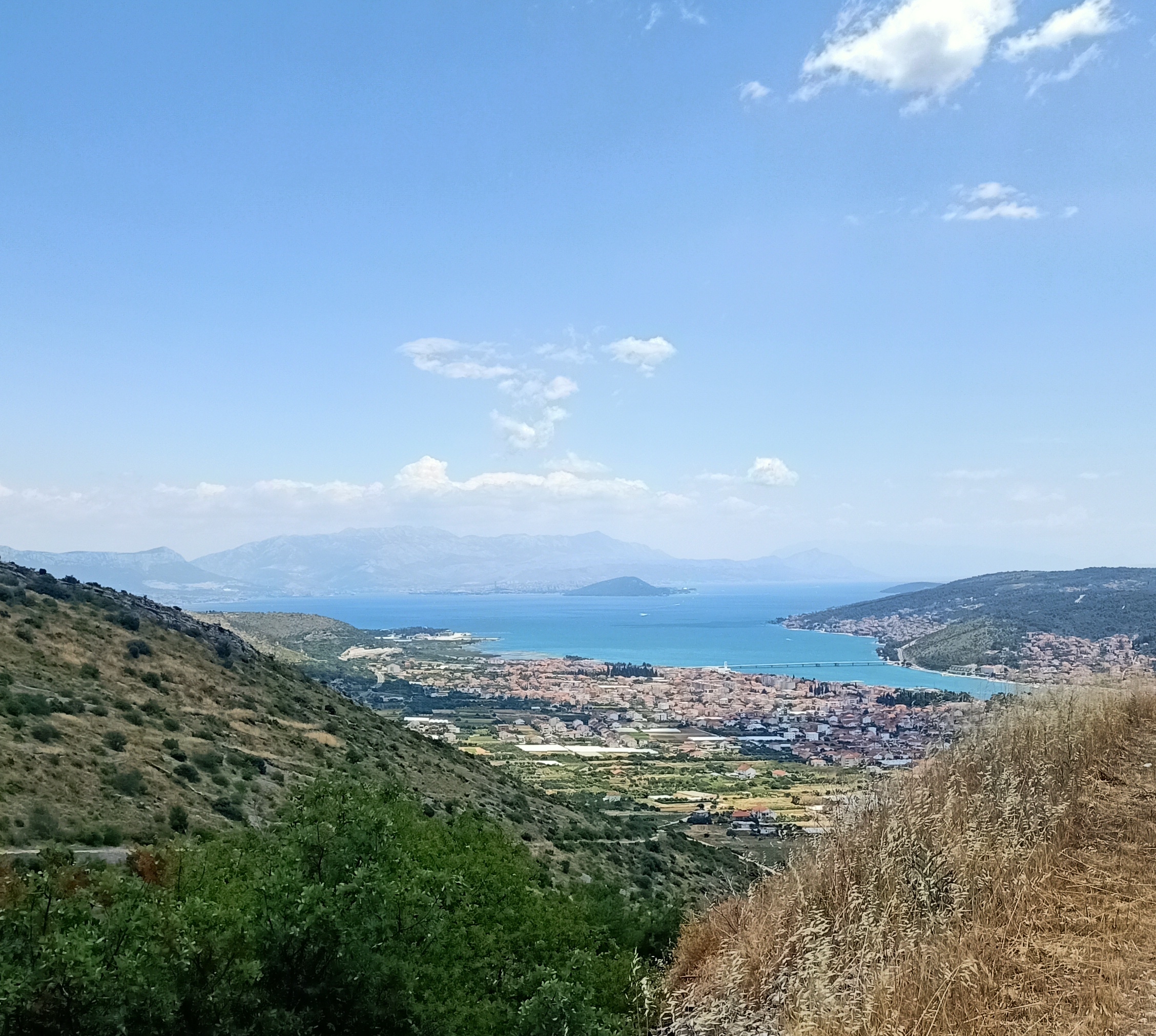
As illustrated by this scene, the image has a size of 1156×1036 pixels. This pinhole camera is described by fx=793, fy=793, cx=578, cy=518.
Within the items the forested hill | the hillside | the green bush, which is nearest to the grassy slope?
the green bush

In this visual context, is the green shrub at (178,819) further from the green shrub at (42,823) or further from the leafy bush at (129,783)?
the green shrub at (42,823)

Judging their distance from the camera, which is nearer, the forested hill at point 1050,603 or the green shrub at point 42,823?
the green shrub at point 42,823

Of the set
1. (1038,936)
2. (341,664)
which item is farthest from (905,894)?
(341,664)

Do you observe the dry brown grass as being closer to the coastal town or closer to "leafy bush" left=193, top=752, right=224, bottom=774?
"leafy bush" left=193, top=752, right=224, bottom=774

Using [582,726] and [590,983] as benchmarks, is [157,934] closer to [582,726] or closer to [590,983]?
[590,983]

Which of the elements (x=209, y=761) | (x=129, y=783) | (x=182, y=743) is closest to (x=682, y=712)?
(x=182, y=743)

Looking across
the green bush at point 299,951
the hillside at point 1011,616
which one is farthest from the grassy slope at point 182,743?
the hillside at point 1011,616
